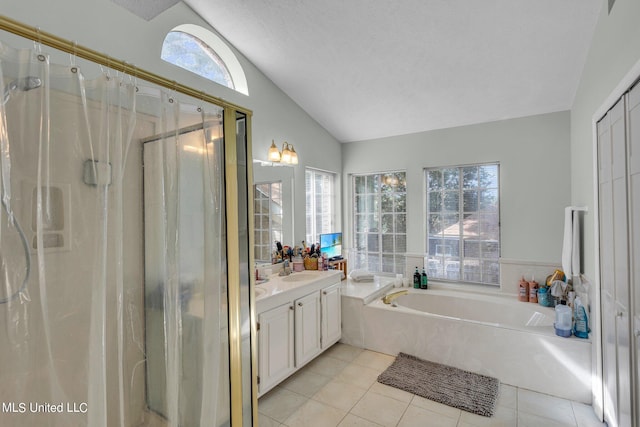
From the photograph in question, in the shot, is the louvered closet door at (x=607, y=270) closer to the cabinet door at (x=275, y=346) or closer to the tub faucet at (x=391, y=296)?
the tub faucet at (x=391, y=296)

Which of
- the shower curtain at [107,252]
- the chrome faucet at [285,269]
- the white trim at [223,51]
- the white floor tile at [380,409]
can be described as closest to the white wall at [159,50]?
the white trim at [223,51]

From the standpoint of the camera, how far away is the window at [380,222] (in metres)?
4.12

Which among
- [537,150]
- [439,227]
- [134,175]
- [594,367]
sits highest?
[537,150]

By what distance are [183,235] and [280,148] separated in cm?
217

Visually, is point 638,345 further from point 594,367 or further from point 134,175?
point 134,175

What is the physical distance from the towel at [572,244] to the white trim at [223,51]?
311cm

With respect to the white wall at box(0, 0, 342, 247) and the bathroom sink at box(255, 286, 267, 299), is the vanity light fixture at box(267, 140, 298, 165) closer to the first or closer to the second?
the white wall at box(0, 0, 342, 247)

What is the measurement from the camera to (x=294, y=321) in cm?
249

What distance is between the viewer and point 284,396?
7.70 feet

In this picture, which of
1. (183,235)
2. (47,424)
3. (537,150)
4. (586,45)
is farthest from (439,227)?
(47,424)

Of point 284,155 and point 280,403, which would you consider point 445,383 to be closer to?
point 280,403

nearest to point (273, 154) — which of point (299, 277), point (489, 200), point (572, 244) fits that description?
point (299, 277)

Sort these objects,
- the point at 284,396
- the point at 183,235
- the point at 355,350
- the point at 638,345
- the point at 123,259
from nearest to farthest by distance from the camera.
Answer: the point at 123,259, the point at 183,235, the point at 638,345, the point at 284,396, the point at 355,350

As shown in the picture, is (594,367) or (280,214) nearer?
(594,367)
